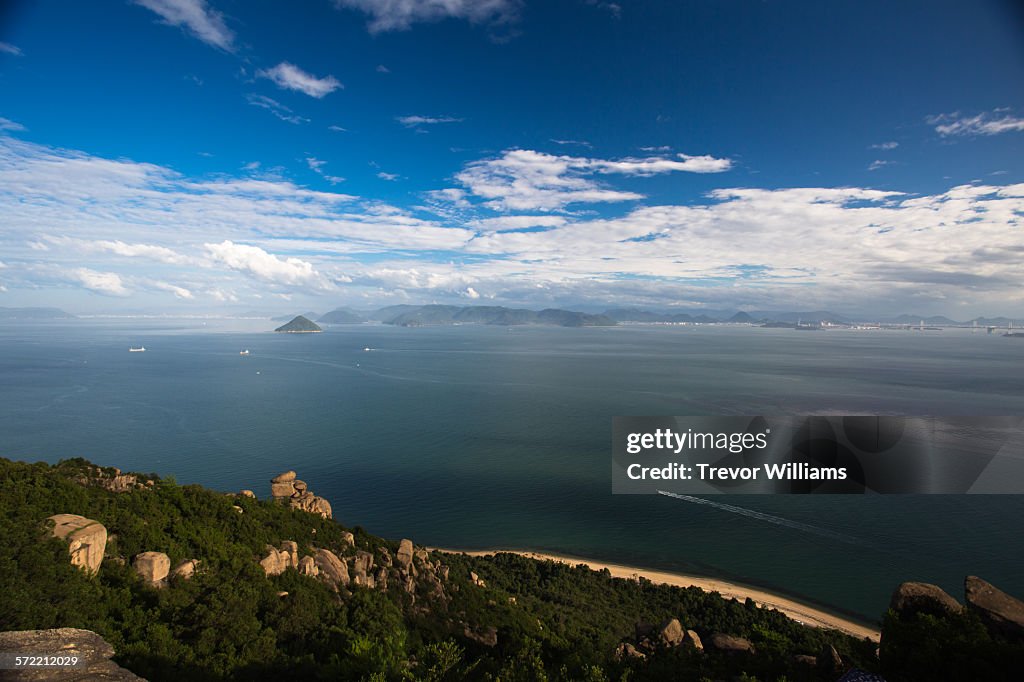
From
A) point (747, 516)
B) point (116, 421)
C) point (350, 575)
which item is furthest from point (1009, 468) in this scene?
point (116, 421)

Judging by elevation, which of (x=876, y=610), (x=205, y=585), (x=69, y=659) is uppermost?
(x=69, y=659)

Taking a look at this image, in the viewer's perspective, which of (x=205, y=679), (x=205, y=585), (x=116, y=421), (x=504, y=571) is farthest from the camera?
(x=116, y=421)

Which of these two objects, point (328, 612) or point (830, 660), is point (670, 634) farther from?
point (328, 612)

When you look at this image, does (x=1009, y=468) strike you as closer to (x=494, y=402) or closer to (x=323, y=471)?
(x=494, y=402)

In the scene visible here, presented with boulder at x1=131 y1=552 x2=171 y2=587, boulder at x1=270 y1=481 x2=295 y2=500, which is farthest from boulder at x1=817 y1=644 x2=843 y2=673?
boulder at x1=270 y1=481 x2=295 y2=500

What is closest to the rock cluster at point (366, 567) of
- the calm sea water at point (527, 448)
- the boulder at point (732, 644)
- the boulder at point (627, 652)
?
the boulder at point (627, 652)

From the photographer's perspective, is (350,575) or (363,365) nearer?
(350,575)

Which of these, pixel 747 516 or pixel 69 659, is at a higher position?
Result: pixel 69 659

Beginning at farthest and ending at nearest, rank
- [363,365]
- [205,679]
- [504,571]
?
[363,365] < [504,571] < [205,679]

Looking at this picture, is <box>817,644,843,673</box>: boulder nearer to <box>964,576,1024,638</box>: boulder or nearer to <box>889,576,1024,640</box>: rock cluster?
<box>889,576,1024,640</box>: rock cluster
